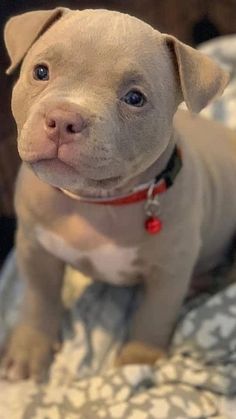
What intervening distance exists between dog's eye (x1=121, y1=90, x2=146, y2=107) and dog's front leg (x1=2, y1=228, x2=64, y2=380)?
54cm

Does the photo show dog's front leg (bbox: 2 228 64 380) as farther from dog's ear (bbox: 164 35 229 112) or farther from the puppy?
dog's ear (bbox: 164 35 229 112)

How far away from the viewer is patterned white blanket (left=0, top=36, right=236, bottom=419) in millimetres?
1680

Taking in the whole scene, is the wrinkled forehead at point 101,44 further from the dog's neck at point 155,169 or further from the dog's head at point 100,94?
the dog's neck at point 155,169

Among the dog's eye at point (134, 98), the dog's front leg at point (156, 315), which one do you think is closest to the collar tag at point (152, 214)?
the dog's front leg at point (156, 315)

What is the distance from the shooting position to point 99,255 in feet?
5.33

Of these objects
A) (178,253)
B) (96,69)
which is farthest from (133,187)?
(96,69)

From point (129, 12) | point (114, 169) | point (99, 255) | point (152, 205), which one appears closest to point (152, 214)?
point (152, 205)

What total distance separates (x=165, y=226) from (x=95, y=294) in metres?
0.46

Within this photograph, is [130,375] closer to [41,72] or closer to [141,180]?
[141,180]

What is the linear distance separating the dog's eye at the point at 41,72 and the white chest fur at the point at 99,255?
38cm

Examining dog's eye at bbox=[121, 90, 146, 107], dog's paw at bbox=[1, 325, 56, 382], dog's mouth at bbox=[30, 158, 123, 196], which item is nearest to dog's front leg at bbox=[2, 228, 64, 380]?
dog's paw at bbox=[1, 325, 56, 382]

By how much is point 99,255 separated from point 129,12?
1.07m

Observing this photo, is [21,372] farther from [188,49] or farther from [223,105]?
[223,105]

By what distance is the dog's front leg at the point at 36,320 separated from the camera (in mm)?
1791
